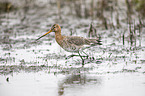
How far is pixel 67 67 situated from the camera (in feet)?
25.4

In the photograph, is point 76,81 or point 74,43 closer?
point 76,81

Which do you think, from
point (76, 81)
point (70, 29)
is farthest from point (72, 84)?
point (70, 29)

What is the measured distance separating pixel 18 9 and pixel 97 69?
10075 millimetres

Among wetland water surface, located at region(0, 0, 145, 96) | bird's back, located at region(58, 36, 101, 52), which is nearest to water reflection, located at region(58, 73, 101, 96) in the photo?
wetland water surface, located at region(0, 0, 145, 96)

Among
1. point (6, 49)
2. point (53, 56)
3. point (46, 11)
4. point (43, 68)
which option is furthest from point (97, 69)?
point (46, 11)

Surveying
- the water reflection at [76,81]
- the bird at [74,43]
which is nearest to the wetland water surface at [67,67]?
the water reflection at [76,81]

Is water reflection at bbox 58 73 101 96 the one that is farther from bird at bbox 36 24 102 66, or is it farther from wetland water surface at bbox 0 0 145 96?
bird at bbox 36 24 102 66

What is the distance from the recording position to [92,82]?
6.59 meters

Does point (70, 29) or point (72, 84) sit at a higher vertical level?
point (70, 29)

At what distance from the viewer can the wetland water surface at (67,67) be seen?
20.4 ft

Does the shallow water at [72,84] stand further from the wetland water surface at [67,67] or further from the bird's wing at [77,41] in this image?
the bird's wing at [77,41]

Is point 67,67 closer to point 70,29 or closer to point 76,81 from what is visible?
point 76,81

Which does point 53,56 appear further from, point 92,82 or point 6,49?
point 92,82

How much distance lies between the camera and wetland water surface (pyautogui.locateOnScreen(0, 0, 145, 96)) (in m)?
6.20
